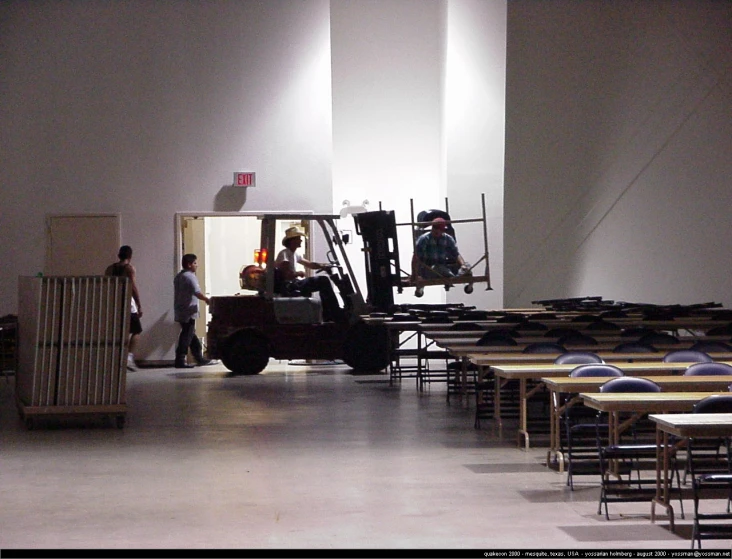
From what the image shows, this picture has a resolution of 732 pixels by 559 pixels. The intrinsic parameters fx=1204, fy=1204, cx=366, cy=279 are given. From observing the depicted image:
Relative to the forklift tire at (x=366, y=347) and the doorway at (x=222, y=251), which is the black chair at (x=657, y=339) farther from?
the doorway at (x=222, y=251)

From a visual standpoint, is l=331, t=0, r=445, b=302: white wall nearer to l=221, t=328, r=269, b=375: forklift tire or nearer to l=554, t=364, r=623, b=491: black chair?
l=221, t=328, r=269, b=375: forklift tire

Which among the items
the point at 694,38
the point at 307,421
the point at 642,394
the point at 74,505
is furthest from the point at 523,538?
the point at 694,38

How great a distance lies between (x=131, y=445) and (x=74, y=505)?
249 centimetres

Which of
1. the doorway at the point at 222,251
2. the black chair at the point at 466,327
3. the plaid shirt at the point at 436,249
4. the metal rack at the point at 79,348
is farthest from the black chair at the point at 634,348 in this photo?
the doorway at the point at 222,251

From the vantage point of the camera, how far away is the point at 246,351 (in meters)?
15.8

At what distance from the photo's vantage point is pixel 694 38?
730 inches

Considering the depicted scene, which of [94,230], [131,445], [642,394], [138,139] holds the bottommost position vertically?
[131,445]

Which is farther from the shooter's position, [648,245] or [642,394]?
[648,245]

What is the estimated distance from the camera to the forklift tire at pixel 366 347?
51.3 feet

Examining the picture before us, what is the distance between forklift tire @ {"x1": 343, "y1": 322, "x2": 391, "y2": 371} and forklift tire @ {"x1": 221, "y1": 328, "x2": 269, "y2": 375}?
1.09 meters

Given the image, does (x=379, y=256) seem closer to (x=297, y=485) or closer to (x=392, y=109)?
(x=392, y=109)

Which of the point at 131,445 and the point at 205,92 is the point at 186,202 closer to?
the point at 205,92

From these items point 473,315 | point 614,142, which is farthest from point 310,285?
point 614,142

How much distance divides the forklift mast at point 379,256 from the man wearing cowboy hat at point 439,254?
1.28 feet
